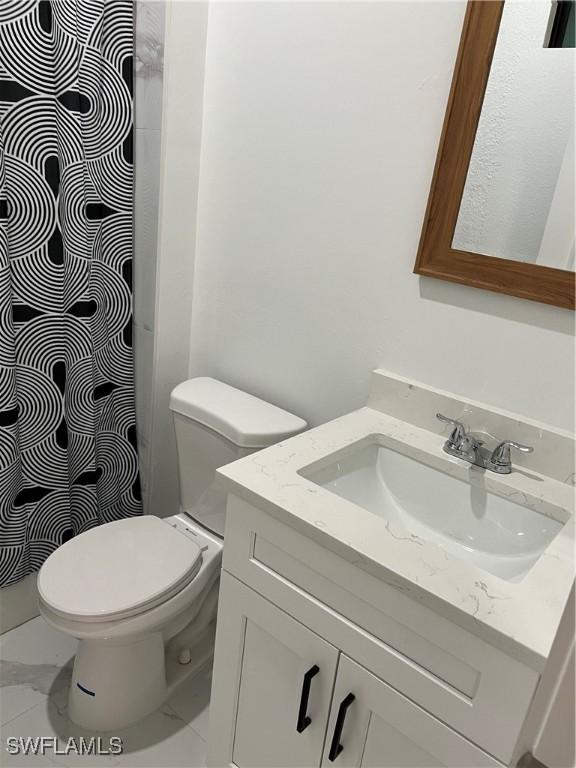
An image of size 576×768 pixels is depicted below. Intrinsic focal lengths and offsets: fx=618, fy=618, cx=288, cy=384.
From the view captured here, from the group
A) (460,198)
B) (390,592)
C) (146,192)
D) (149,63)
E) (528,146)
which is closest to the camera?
(390,592)

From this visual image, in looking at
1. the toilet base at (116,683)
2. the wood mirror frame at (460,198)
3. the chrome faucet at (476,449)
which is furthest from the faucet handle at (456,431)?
the toilet base at (116,683)

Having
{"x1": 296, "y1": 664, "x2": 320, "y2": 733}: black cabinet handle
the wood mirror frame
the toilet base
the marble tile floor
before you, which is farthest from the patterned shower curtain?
{"x1": 296, "y1": 664, "x2": 320, "y2": 733}: black cabinet handle

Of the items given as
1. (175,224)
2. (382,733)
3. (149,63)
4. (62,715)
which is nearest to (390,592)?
(382,733)

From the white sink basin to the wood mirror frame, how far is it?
42 cm

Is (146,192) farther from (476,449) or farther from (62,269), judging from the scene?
(476,449)

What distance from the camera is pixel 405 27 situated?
1.32 m

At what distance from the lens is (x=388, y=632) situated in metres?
1.01

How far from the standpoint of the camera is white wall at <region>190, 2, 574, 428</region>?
4.30 ft

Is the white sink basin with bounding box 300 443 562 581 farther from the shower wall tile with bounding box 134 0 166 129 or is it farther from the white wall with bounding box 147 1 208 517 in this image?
the shower wall tile with bounding box 134 0 166 129

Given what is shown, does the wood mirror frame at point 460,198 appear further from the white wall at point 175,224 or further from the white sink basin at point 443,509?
the white wall at point 175,224

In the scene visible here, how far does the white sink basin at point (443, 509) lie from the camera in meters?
1.21

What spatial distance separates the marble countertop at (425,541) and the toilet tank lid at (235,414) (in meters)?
0.21

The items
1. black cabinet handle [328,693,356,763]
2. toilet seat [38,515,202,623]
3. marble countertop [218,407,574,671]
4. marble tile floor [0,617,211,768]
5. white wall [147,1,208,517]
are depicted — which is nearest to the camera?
marble countertop [218,407,574,671]

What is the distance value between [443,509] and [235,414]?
1.92 feet
